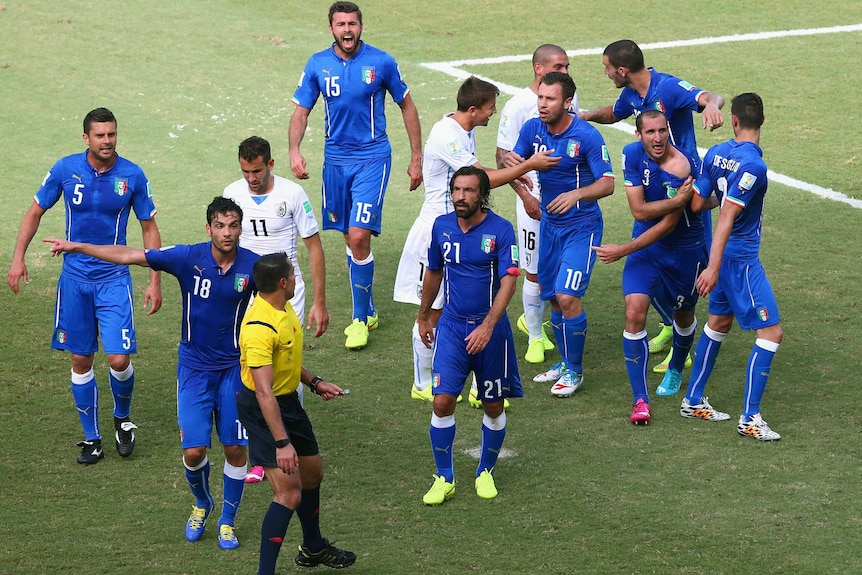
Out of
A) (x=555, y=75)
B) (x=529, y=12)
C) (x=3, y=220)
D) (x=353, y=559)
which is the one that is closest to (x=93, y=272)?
(x=353, y=559)

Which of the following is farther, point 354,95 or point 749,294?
point 354,95

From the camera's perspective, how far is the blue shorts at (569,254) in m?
9.15

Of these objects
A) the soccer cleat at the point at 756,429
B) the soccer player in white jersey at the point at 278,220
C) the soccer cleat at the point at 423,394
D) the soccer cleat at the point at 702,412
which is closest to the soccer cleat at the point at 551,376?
the soccer cleat at the point at 423,394

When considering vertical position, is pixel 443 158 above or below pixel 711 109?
below

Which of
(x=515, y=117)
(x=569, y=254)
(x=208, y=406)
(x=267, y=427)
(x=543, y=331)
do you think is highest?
(x=515, y=117)

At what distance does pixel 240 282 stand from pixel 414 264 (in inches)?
97.3

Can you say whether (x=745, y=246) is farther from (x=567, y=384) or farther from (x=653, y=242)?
(x=567, y=384)

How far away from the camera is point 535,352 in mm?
10125

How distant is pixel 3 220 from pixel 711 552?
30.7ft

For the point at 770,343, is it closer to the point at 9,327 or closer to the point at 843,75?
the point at 9,327

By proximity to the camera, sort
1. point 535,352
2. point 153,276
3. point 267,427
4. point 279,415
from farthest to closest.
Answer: point 535,352 → point 153,276 → point 267,427 → point 279,415

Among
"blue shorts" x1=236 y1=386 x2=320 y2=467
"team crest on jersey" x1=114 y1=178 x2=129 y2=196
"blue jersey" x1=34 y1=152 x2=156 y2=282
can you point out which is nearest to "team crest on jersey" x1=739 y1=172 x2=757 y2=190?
"blue shorts" x1=236 y1=386 x2=320 y2=467

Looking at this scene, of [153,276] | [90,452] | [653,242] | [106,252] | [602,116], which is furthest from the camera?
[602,116]

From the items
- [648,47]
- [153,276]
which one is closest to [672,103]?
[153,276]
